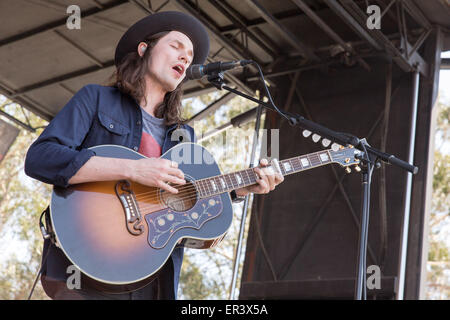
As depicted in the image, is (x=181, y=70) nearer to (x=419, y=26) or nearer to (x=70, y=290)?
(x=70, y=290)

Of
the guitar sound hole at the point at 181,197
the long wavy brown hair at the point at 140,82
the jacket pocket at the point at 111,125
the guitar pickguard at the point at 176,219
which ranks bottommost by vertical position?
the guitar pickguard at the point at 176,219

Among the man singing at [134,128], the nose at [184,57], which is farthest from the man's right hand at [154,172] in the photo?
the nose at [184,57]

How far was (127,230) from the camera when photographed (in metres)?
2.39

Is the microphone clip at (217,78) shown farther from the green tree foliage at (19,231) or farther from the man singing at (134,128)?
the green tree foliage at (19,231)

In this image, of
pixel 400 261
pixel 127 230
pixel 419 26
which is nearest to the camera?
pixel 127 230

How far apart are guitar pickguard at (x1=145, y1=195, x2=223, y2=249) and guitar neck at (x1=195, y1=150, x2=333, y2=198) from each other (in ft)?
0.15

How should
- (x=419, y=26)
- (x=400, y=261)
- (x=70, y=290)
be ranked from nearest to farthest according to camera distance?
1. (x=70, y=290)
2. (x=400, y=261)
3. (x=419, y=26)

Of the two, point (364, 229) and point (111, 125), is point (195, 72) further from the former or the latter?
point (364, 229)

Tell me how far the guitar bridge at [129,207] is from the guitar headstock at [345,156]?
1.27 m

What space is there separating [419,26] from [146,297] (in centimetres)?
554

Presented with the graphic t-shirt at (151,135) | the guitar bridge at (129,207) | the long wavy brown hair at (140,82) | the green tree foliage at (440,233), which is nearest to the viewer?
the guitar bridge at (129,207)

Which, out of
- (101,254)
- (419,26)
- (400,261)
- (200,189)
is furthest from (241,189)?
(419,26)

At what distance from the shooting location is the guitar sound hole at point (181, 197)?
8.41ft

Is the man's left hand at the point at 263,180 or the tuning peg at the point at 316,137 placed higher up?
the tuning peg at the point at 316,137
